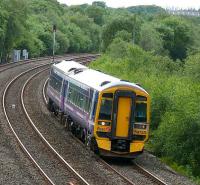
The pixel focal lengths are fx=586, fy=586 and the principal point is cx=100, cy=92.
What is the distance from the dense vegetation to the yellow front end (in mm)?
2180

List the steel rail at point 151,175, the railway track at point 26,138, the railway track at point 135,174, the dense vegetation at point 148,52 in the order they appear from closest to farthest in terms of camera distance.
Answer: the railway track at point 26,138 < the steel rail at point 151,175 < the railway track at point 135,174 < the dense vegetation at point 148,52

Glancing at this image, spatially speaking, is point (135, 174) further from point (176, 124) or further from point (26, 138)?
point (26, 138)

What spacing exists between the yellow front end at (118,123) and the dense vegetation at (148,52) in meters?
2.18

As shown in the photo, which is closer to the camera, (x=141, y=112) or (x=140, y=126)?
(x=140, y=126)

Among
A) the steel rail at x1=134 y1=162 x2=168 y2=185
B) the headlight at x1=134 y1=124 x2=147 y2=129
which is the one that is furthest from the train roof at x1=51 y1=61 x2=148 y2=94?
the steel rail at x1=134 y1=162 x2=168 y2=185

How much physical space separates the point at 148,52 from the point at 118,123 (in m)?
31.8

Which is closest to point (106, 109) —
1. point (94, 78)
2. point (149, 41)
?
point (94, 78)

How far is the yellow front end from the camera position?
69.8 feet

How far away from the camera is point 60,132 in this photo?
→ 27.4 m

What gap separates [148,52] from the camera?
52.5m

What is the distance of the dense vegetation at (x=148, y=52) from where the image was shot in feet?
74.5

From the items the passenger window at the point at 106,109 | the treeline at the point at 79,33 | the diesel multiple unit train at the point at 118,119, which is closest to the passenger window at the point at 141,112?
the diesel multiple unit train at the point at 118,119

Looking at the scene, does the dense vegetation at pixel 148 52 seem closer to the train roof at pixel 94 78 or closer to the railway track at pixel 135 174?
the railway track at pixel 135 174

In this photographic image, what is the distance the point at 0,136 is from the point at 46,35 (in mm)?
64255
